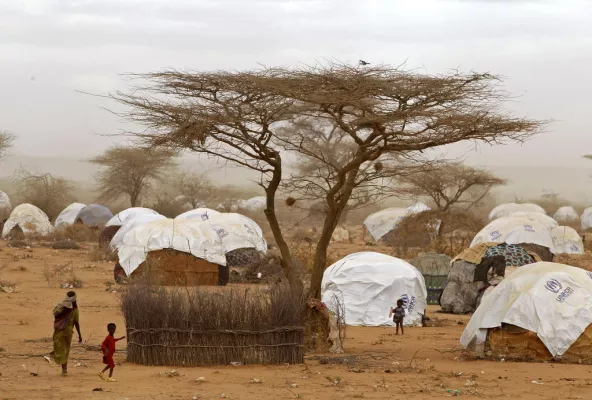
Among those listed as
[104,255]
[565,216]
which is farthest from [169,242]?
[565,216]

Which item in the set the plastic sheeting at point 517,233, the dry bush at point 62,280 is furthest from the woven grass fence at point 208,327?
the plastic sheeting at point 517,233

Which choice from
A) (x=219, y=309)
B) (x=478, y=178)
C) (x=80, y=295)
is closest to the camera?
(x=219, y=309)

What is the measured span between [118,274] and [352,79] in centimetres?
1070

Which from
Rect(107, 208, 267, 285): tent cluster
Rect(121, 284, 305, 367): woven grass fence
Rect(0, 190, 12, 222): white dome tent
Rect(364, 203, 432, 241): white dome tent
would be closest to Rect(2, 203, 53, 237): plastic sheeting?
Rect(0, 190, 12, 222): white dome tent

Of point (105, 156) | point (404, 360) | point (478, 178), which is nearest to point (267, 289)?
point (404, 360)

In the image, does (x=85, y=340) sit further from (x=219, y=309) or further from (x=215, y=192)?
(x=215, y=192)

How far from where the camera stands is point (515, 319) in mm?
12094

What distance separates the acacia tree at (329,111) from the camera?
11.8m

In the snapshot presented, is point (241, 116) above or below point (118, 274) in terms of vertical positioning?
above

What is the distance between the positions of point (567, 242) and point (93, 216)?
1780 cm

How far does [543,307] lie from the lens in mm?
12086

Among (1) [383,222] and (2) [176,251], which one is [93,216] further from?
(2) [176,251]

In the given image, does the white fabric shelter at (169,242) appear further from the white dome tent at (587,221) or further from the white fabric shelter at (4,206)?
the white dome tent at (587,221)

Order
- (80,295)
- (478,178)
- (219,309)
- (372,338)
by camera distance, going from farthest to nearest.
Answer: (478,178) → (80,295) → (372,338) → (219,309)
